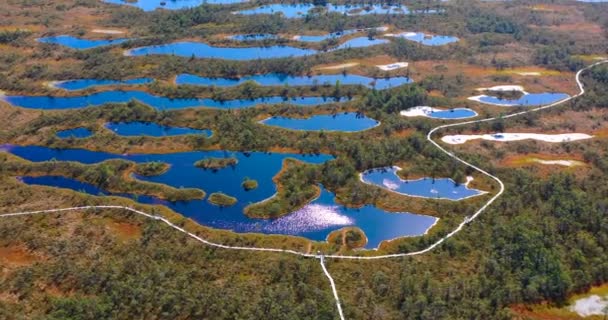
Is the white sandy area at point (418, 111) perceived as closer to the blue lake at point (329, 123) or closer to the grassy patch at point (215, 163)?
the blue lake at point (329, 123)

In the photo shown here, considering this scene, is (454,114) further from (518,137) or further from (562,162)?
(562,162)

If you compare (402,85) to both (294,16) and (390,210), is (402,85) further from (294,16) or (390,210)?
(294,16)

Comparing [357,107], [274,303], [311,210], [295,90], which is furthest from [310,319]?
[295,90]

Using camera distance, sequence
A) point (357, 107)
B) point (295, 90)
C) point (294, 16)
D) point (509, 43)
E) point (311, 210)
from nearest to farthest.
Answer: point (311, 210), point (357, 107), point (295, 90), point (509, 43), point (294, 16)

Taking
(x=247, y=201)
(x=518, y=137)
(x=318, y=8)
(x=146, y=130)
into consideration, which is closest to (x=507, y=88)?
(x=518, y=137)

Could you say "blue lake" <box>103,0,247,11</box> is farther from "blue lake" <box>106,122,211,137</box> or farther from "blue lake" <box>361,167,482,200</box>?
"blue lake" <box>361,167,482,200</box>

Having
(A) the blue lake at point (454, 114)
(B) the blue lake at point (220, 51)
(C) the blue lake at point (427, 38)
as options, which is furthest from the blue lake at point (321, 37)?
(A) the blue lake at point (454, 114)

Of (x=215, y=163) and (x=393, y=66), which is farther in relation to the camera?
(x=393, y=66)
